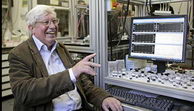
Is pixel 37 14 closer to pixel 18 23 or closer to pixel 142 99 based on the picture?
pixel 142 99

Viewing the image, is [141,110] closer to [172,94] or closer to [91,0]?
[172,94]

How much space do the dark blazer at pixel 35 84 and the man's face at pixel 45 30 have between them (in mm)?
77

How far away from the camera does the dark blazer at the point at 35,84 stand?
126 cm

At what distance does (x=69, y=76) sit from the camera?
1.24 metres

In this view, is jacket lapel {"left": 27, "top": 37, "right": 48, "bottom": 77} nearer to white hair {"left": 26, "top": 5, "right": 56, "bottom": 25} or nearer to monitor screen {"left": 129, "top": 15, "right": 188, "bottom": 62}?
white hair {"left": 26, "top": 5, "right": 56, "bottom": 25}

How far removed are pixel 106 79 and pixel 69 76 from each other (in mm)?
526

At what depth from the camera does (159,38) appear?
5.49 ft

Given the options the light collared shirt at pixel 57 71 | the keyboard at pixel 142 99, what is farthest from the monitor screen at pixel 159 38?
the light collared shirt at pixel 57 71

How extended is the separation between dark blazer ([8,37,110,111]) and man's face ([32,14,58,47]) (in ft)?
0.25

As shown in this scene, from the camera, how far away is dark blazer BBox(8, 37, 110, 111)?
126 centimetres

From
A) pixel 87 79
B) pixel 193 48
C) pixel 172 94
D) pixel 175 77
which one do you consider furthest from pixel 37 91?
pixel 193 48

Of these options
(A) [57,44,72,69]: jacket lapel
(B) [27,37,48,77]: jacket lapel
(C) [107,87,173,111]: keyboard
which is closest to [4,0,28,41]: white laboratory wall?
(A) [57,44,72,69]: jacket lapel

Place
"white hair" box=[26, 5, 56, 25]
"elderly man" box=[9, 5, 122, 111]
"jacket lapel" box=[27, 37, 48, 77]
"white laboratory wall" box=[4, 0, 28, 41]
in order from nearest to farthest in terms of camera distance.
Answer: "elderly man" box=[9, 5, 122, 111] < "jacket lapel" box=[27, 37, 48, 77] < "white hair" box=[26, 5, 56, 25] < "white laboratory wall" box=[4, 0, 28, 41]

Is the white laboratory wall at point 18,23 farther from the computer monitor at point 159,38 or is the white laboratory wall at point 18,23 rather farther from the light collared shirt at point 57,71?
the computer monitor at point 159,38
